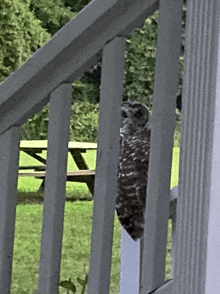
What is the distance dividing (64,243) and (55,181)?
4891 mm

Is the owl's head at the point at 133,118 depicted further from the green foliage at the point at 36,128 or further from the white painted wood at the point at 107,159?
the green foliage at the point at 36,128

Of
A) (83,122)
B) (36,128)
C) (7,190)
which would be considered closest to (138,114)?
(7,190)

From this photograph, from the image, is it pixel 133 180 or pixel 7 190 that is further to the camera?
pixel 133 180

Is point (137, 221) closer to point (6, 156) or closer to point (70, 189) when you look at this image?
point (6, 156)

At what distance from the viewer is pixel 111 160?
1248 mm

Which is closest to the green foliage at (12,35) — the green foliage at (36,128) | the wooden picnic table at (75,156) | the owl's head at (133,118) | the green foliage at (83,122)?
the green foliage at (36,128)

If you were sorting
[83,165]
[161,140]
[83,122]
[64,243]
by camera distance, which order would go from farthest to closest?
[83,122] → [83,165] → [64,243] → [161,140]

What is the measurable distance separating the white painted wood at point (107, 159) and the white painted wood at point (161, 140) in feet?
0.28

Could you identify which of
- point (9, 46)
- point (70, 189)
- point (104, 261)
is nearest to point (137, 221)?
point (104, 261)

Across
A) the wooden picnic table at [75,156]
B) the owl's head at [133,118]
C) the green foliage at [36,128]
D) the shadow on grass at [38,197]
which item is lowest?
the shadow on grass at [38,197]

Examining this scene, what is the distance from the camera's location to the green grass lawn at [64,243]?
185 inches

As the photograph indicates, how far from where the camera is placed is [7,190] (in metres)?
1.32

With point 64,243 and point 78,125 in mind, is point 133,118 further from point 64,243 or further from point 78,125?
point 78,125

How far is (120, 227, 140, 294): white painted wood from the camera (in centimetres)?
184
